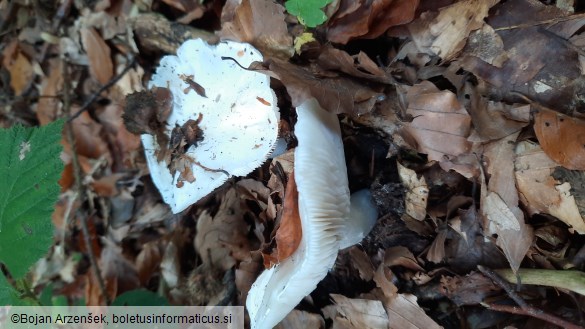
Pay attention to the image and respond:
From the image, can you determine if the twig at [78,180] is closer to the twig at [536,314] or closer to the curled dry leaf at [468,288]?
the curled dry leaf at [468,288]

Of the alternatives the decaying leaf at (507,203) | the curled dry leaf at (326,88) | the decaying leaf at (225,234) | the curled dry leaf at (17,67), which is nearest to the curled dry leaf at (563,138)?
the decaying leaf at (507,203)

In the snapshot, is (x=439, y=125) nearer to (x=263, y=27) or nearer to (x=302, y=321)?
(x=263, y=27)

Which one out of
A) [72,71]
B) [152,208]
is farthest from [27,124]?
[152,208]

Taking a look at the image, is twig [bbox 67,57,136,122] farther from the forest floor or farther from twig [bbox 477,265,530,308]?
twig [bbox 477,265,530,308]

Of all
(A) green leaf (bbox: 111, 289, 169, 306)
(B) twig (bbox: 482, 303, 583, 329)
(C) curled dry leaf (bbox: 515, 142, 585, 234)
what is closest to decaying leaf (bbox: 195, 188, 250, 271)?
(A) green leaf (bbox: 111, 289, 169, 306)

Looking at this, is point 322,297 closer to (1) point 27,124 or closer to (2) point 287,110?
(2) point 287,110
